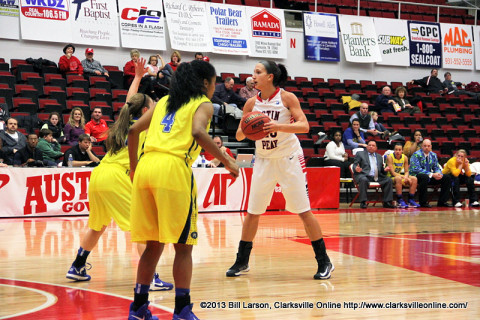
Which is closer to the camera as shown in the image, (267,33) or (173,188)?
(173,188)

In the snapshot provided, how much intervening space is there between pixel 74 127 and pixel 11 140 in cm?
135

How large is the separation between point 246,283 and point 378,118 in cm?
1377

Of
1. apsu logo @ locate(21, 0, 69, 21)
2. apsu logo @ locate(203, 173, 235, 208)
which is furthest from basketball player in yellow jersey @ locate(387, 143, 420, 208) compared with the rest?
apsu logo @ locate(21, 0, 69, 21)

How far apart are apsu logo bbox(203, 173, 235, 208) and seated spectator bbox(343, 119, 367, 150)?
441 centimetres

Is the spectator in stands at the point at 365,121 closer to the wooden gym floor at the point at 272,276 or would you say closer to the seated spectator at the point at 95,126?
the seated spectator at the point at 95,126

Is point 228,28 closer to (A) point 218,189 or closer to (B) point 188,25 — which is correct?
(B) point 188,25

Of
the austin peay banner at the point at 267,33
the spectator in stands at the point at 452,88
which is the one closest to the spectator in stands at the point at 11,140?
the austin peay banner at the point at 267,33

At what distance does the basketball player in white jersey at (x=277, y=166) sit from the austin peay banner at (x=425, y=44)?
16.4 meters

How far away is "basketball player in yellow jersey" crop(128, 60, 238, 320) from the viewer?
3.88 meters

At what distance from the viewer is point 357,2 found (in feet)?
70.6

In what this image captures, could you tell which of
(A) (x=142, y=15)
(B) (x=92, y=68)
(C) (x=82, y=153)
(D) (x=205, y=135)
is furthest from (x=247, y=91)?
(D) (x=205, y=135)

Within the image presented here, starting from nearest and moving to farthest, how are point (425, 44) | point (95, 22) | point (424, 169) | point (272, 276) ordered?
point (272, 276)
point (424, 169)
point (95, 22)
point (425, 44)

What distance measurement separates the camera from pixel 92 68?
1591 cm

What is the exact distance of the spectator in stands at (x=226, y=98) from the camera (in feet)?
51.2
